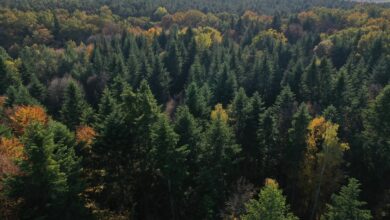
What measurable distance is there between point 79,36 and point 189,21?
4705 cm

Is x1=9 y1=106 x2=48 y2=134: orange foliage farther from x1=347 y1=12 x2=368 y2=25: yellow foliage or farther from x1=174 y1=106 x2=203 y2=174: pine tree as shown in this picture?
x1=347 y1=12 x2=368 y2=25: yellow foliage

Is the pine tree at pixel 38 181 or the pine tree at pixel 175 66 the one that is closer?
the pine tree at pixel 38 181

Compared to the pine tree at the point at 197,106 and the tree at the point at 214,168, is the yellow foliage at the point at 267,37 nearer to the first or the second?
the pine tree at the point at 197,106

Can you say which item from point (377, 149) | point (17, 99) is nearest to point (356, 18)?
point (377, 149)

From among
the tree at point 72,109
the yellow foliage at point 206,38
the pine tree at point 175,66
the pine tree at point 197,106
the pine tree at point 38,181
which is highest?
the yellow foliage at point 206,38

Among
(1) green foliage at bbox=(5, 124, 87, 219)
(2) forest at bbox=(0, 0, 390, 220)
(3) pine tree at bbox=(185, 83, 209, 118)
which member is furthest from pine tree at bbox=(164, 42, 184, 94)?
(1) green foliage at bbox=(5, 124, 87, 219)

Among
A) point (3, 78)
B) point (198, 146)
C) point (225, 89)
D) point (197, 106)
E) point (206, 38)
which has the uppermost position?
point (206, 38)

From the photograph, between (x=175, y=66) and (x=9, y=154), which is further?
(x=175, y=66)

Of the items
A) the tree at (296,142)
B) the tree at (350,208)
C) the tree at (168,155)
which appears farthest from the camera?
the tree at (296,142)

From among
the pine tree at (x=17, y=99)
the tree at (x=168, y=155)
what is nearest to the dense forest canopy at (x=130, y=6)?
the pine tree at (x=17, y=99)

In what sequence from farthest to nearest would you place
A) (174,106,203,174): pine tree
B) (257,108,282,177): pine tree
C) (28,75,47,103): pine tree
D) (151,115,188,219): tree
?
(28,75,47,103): pine tree → (257,108,282,177): pine tree → (174,106,203,174): pine tree → (151,115,188,219): tree

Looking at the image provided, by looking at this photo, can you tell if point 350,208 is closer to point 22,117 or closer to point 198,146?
point 198,146

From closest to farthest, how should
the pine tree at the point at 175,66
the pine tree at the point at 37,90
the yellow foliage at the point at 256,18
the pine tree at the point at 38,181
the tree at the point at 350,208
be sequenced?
the tree at the point at 350,208 < the pine tree at the point at 38,181 < the pine tree at the point at 37,90 < the pine tree at the point at 175,66 < the yellow foliage at the point at 256,18

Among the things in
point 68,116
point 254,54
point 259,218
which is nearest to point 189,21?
point 254,54
